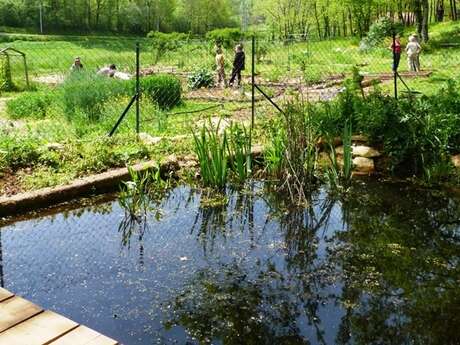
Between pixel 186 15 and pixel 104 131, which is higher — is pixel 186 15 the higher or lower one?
the higher one

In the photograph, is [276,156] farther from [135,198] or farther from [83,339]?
[83,339]

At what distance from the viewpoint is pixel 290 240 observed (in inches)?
227

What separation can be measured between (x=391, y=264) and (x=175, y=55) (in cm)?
2518

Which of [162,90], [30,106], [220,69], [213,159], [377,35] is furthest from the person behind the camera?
[377,35]

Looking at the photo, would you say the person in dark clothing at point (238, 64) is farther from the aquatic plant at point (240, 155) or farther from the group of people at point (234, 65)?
the aquatic plant at point (240, 155)

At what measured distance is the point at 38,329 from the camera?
11.7ft

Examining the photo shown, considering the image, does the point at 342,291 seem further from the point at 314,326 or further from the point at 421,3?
the point at 421,3

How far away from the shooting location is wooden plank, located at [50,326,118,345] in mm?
3404

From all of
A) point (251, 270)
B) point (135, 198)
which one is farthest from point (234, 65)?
point (251, 270)

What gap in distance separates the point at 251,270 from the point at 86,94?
23.9ft

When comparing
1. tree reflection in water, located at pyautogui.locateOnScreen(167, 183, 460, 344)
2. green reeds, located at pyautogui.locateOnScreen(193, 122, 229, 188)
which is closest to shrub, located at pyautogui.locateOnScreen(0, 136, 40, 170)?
green reeds, located at pyautogui.locateOnScreen(193, 122, 229, 188)

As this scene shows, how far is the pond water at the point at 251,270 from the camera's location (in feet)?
13.6

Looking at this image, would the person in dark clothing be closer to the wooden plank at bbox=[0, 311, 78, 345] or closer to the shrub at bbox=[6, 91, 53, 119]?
the shrub at bbox=[6, 91, 53, 119]

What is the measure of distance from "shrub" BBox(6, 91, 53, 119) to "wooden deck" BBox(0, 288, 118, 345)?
388 inches
